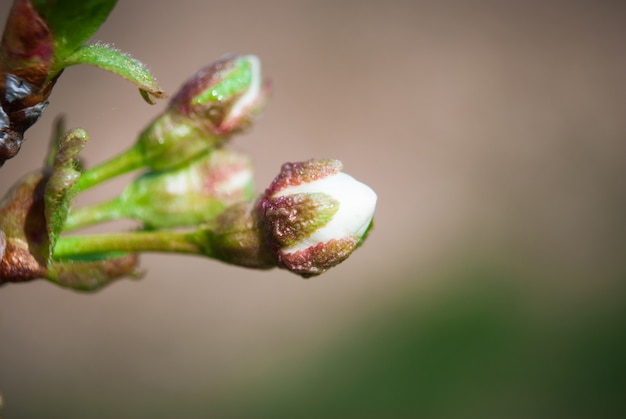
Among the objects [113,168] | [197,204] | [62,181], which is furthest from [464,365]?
[62,181]

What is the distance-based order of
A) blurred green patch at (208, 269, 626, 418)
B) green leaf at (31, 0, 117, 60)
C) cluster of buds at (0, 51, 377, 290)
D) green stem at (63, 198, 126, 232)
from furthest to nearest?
blurred green patch at (208, 269, 626, 418)
green stem at (63, 198, 126, 232)
cluster of buds at (0, 51, 377, 290)
green leaf at (31, 0, 117, 60)

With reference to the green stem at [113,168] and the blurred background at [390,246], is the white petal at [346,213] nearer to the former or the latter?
the green stem at [113,168]

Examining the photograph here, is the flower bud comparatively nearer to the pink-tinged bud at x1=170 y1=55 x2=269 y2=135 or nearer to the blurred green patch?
the pink-tinged bud at x1=170 y1=55 x2=269 y2=135

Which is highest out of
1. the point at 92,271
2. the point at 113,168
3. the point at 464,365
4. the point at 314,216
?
the point at 314,216

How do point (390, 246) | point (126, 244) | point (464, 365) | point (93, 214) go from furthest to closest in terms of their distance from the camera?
point (390, 246), point (464, 365), point (93, 214), point (126, 244)

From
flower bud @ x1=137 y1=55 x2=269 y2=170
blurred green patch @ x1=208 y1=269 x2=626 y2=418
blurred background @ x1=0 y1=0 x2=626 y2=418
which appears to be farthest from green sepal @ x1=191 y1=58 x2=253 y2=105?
blurred green patch @ x1=208 y1=269 x2=626 y2=418

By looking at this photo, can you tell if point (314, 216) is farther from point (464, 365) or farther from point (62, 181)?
point (464, 365)

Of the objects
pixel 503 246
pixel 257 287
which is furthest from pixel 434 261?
pixel 257 287
